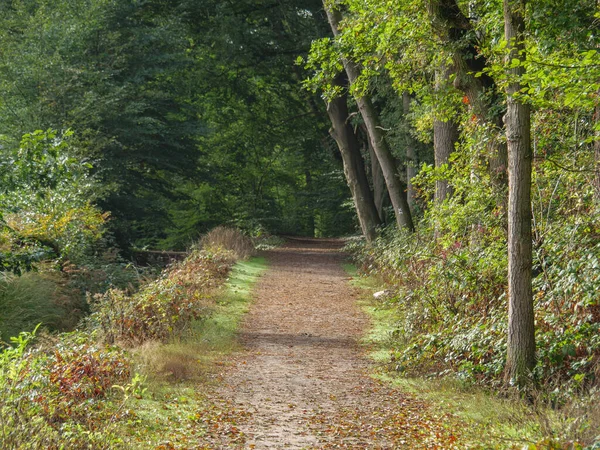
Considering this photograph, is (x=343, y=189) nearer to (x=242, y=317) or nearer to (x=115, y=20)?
(x=115, y=20)

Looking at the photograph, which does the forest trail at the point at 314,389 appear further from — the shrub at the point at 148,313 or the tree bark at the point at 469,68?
the tree bark at the point at 469,68

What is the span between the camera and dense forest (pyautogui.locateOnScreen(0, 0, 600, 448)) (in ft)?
23.9

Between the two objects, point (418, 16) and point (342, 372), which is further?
point (418, 16)

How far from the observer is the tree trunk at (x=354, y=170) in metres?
22.6

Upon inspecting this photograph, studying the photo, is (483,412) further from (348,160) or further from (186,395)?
(348,160)

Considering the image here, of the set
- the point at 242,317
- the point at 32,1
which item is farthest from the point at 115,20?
the point at 242,317

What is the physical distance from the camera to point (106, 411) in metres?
6.39

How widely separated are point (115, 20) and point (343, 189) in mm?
14979

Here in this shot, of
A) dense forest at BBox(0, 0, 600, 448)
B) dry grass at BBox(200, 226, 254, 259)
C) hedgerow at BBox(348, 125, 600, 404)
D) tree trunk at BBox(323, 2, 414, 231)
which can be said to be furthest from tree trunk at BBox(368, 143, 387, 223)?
hedgerow at BBox(348, 125, 600, 404)

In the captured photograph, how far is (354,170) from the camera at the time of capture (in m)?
23.4

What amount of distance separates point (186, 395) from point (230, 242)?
1559 cm

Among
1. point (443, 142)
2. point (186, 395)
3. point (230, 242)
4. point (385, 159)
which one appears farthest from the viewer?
point (230, 242)

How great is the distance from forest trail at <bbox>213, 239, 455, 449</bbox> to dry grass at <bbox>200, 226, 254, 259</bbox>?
684 centimetres

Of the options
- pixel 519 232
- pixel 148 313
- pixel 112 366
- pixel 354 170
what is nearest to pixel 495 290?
pixel 519 232
